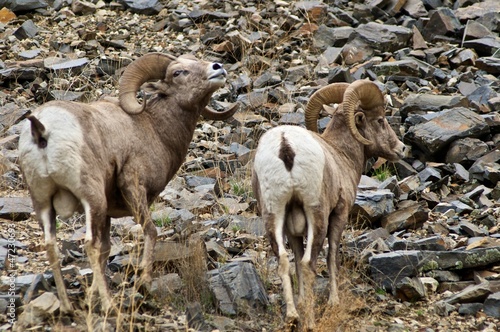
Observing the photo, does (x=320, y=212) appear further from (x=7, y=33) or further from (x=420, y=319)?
(x=7, y=33)

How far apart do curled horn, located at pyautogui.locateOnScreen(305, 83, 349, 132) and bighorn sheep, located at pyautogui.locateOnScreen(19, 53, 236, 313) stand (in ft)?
2.94

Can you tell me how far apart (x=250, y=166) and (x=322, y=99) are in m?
2.69

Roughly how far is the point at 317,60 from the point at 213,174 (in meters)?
5.03

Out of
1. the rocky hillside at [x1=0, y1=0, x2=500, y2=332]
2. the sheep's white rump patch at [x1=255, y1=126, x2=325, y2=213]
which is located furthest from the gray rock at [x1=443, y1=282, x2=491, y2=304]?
the sheep's white rump patch at [x1=255, y1=126, x2=325, y2=213]

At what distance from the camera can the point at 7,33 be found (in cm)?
1720

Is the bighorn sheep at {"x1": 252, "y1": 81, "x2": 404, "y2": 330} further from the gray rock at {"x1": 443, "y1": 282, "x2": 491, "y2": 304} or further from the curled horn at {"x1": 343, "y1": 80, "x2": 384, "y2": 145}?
the gray rock at {"x1": 443, "y1": 282, "x2": 491, "y2": 304}

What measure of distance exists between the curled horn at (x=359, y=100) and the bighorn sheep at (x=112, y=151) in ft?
4.55

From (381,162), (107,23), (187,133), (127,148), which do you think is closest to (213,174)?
(381,162)

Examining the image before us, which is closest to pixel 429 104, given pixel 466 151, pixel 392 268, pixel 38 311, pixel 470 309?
pixel 466 151

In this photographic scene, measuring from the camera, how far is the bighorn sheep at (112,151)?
22.7 feet

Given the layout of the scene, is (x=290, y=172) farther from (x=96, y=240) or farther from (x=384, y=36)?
(x=384, y=36)

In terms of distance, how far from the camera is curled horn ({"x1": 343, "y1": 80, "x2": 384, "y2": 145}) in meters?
8.90

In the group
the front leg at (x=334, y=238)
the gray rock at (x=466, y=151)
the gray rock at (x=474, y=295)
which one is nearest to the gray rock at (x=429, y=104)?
the gray rock at (x=466, y=151)

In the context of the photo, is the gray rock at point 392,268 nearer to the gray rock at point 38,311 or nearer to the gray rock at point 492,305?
the gray rock at point 492,305
